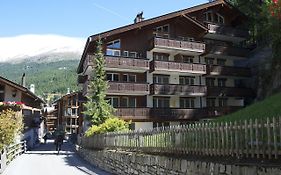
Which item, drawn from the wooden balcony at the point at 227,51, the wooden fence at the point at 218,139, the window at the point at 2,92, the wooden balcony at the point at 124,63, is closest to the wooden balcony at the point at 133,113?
the wooden balcony at the point at 124,63

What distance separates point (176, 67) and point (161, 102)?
4.35 metres

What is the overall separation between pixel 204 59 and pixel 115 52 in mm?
12152

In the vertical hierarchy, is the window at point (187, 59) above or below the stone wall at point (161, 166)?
above

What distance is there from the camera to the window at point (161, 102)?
39.3 metres

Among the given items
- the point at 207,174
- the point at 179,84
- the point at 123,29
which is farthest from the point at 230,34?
the point at 207,174

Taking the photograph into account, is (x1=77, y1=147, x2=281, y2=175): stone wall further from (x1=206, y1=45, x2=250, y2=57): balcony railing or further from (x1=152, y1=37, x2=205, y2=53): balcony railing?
(x1=206, y1=45, x2=250, y2=57): balcony railing

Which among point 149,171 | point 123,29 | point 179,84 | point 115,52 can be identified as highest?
point 123,29

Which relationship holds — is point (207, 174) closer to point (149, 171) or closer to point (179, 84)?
point (149, 171)

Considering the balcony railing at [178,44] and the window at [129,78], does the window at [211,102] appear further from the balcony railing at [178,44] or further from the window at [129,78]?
the window at [129,78]

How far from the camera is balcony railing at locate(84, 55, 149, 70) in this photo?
3578cm

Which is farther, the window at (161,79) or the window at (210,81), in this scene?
the window at (210,81)

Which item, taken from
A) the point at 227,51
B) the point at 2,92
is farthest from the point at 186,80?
the point at 2,92

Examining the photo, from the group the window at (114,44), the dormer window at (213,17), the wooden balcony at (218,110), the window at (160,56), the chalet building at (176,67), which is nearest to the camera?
the chalet building at (176,67)

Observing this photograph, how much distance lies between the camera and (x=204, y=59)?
4400cm
